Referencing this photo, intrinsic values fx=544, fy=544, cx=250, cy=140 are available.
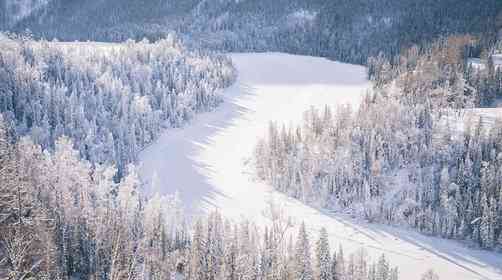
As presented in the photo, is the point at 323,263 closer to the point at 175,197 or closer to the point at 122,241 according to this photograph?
the point at 122,241

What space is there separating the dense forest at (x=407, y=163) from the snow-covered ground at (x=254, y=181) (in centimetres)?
357

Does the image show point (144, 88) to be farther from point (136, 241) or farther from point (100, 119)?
point (136, 241)

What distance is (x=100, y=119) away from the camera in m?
135

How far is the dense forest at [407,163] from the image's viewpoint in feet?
294

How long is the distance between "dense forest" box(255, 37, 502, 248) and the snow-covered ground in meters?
3.57

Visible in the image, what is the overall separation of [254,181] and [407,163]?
32144 millimetres

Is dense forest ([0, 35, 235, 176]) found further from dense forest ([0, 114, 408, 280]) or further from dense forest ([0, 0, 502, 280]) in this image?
dense forest ([0, 114, 408, 280])

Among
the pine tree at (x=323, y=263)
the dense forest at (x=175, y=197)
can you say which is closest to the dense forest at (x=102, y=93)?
the dense forest at (x=175, y=197)

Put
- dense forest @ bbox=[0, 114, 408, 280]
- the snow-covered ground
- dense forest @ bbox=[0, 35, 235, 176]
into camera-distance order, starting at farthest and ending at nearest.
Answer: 1. dense forest @ bbox=[0, 35, 235, 176]
2. the snow-covered ground
3. dense forest @ bbox=[0, 114, 408, 280]

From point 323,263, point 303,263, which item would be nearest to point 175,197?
point 303,263

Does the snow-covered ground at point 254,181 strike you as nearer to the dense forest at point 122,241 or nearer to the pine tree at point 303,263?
the dense forest at point 122,241

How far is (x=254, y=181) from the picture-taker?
115750 millimetres

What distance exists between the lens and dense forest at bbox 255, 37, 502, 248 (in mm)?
89750

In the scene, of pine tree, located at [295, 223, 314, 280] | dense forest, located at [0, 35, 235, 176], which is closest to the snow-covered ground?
dense forest, located at [0, 35, 235, 176]
